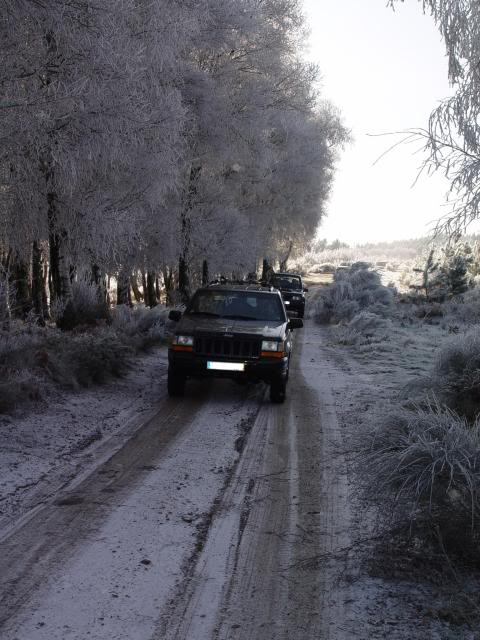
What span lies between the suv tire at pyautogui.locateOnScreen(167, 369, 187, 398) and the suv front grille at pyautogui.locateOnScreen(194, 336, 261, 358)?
54 centimetres

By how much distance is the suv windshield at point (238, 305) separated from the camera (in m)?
11.0

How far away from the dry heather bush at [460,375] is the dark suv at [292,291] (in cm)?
1577

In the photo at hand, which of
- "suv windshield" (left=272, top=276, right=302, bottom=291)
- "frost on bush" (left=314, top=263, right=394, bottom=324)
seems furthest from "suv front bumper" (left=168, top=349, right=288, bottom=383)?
"suv windshield" (left=272, top=276, right=302, bottom=291)

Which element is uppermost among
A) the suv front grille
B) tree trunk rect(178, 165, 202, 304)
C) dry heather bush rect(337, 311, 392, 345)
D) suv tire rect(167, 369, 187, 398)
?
Answer: tree trunk rect(178, 165, 202, 304)

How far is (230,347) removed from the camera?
9.93 meters

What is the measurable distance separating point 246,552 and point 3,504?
218 centimetres

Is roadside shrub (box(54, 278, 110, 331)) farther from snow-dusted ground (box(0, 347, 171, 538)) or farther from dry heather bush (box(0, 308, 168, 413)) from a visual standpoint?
snow-dusted ground (box(0, 347, 171, 538))

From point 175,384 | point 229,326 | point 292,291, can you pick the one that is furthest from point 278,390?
point 292,291

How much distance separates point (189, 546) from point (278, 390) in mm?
5399

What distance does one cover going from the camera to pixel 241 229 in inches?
906

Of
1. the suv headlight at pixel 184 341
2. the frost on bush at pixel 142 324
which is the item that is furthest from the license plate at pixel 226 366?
the frost on bush at pixel 142 324

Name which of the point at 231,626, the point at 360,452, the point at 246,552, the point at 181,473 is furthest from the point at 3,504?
the point at 360,452

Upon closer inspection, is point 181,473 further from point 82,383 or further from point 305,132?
point 305,132

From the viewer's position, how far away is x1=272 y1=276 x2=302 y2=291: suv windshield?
1102 inches
